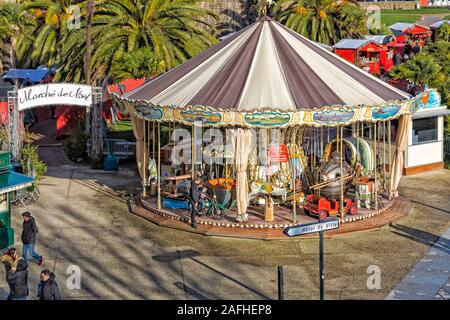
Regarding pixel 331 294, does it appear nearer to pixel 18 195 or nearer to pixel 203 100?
pixel 203 100

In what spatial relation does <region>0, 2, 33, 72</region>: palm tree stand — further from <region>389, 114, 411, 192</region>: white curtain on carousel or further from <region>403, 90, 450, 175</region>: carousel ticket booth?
<region>389, 114, 411, 192</region>: white curtain on carousel

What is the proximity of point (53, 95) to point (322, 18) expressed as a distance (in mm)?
31094

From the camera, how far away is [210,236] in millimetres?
→ 23500

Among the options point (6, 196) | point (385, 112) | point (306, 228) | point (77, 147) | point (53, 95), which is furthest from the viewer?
point (77, 147)

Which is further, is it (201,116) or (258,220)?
(258,220)

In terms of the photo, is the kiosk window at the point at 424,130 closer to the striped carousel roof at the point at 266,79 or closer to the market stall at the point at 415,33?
the striped carousel roof at the point at 266,79

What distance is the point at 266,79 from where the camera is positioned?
24469 mm

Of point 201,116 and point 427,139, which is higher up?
point 201,116

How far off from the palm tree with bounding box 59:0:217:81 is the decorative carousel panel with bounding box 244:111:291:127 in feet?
50.5

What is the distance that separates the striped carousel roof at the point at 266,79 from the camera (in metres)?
23.8

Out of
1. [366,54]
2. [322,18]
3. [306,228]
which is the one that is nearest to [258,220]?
[306,228]

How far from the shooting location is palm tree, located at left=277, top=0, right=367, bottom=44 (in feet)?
188

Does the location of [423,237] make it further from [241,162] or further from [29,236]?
[29,236]
